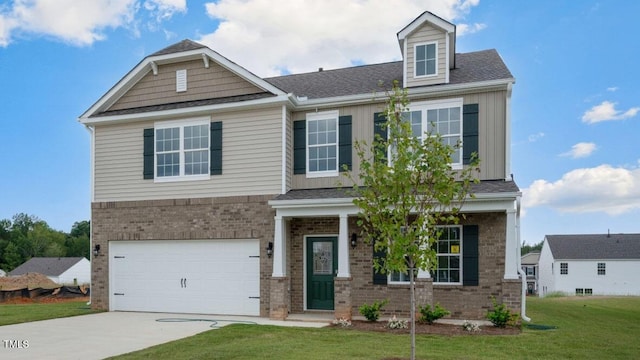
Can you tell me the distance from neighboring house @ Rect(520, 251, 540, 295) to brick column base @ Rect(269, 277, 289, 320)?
196ft

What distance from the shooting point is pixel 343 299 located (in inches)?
487

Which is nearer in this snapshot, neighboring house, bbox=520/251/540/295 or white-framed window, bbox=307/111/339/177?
white-framed window, bbox=307/111/339/177

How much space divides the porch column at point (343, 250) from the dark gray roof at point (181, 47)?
6358mm

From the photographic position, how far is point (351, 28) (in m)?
15.4

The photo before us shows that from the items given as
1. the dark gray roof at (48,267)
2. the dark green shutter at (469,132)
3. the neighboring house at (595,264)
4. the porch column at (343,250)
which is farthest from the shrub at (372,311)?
the dark gray roof at (48,267)

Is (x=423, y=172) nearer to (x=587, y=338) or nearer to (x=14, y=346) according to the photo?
(x=587, y=338)

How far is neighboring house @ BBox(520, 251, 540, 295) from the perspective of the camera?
6679 cm

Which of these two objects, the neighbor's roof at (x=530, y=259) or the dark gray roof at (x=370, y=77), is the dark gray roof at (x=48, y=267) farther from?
the neighbor's roof at (x=530, y=259)

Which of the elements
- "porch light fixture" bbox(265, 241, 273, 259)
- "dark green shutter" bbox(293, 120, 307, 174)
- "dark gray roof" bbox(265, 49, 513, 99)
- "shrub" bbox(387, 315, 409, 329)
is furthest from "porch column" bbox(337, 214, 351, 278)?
"dark gray roof" bbox(265, 49, 513, 99)

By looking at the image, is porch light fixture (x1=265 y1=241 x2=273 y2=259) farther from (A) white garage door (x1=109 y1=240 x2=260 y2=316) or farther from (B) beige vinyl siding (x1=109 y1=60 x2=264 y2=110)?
(B) beige vinyl siding (x1=109 y1=60 x2=264 y2=110)

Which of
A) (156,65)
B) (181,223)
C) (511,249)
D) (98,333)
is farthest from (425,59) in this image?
(98,333)

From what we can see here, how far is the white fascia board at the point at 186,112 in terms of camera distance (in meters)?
13.8

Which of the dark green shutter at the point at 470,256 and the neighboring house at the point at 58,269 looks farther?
the neighboring house at the point at 58,269

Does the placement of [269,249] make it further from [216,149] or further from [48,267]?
[48,267]
